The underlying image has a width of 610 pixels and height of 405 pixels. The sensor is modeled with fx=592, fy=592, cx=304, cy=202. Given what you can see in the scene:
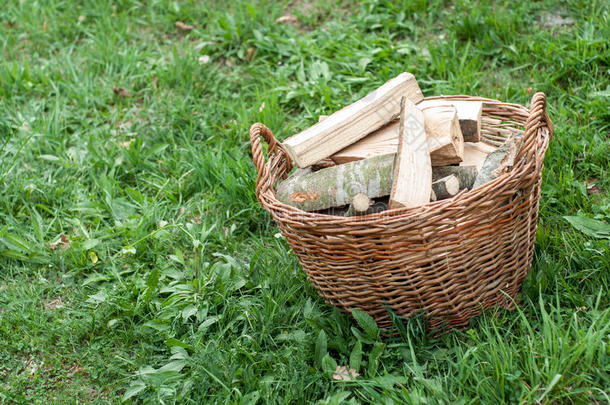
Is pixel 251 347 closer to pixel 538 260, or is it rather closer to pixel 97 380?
pixel 97 380

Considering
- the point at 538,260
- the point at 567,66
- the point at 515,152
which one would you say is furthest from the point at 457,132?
the point at 567,66

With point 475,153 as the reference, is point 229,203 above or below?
below

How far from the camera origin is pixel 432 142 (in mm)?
2281

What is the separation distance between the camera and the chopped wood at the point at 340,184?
7.38ft

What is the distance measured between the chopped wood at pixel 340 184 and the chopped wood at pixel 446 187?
18 centimetres

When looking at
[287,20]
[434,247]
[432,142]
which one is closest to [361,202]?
[434,247]

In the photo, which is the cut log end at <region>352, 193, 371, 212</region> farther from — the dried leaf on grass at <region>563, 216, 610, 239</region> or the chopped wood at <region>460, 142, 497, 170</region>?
the dried leaf on grass at <region>563, 216, 610, 239</region>

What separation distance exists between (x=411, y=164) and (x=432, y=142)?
Answer: 0.63 ft

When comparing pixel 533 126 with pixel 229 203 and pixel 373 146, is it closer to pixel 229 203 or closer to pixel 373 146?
pixel 373 146

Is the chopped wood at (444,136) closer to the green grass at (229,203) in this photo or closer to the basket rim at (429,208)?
the basket rim at (429,208)

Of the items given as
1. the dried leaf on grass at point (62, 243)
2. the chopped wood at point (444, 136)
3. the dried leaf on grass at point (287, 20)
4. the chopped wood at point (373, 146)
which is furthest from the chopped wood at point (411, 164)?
the dried leaf on grass at point (287, 20)

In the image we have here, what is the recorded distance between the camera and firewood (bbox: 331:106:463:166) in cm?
227

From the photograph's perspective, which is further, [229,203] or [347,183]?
[229,203]

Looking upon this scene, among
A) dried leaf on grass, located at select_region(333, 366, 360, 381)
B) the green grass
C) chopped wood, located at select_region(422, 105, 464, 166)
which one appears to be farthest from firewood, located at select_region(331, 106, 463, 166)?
dried leaf on grass, located at select_region(333, 366, 360, 381)
